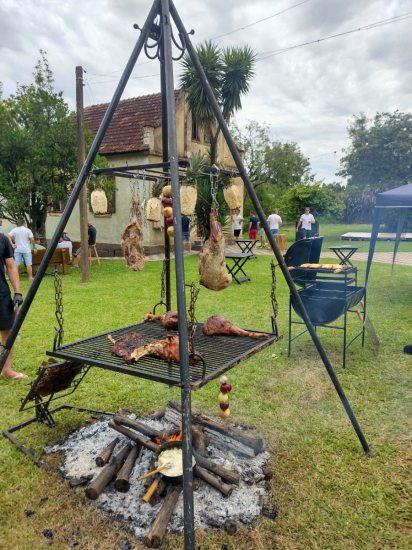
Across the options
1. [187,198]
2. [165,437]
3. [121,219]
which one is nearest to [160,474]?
[165,437]

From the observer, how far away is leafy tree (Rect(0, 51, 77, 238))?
38.7ft

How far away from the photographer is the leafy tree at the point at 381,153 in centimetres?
3030

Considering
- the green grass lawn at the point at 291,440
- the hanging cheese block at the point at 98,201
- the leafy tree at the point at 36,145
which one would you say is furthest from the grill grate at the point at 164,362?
the leafy tree at the point at 36,145

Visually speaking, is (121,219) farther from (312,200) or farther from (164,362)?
(164,362)

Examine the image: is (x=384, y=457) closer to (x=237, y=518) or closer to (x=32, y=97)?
(x=237, y=518)

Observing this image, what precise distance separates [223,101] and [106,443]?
15.4 m

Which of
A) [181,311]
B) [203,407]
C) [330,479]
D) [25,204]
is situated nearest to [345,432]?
[330,479]

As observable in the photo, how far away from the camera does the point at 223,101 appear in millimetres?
15977

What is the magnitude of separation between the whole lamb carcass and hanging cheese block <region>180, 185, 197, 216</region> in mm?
216

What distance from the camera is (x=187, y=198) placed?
2678 millimetres

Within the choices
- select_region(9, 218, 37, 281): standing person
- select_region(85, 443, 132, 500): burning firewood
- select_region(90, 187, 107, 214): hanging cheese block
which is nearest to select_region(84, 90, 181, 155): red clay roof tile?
select_region(9, 218, 37, 281): standing person

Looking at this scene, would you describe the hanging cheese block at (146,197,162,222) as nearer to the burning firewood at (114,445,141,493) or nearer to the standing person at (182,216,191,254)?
the burning firewood at (114,445,141,493)

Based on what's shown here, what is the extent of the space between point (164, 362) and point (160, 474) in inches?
32.5

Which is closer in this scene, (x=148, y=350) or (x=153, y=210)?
(x=148, y=350)
